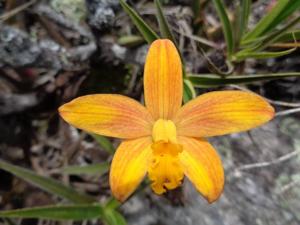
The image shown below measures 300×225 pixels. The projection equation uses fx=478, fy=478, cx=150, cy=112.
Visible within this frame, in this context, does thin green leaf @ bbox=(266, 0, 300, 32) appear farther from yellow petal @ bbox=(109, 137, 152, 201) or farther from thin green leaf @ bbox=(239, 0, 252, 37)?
yellow petal @ bbox=(109, 137, 152, 201)

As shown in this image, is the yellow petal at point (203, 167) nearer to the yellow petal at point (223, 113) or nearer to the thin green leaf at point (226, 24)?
the yellow petal at point (223, 113)

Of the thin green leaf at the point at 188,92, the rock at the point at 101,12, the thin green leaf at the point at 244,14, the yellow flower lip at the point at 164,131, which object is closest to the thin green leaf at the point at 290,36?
the thin green leaf at the point at 244,14

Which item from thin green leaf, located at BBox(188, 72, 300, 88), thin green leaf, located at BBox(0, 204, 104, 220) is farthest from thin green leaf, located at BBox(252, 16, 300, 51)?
thin green leaf, located at BBox(0, 204, 104, 220)

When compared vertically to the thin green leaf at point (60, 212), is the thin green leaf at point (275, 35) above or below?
above

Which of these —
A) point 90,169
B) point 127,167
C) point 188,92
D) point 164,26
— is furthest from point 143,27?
point 90,169

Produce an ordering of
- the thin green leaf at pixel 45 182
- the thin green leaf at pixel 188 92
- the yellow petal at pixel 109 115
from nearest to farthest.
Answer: the yellow petal at pixel 109 115
the thin green leaf at pixel 188 92
the thin green leaf at pixel 45 182

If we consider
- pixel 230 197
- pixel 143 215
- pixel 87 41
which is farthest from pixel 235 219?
pixel 87 41

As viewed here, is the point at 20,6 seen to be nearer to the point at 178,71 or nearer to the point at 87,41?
the point at 87,41
